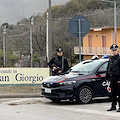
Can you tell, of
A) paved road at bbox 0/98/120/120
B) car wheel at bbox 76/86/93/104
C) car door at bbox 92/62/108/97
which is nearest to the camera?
paved road at bbox 0/98/120/120

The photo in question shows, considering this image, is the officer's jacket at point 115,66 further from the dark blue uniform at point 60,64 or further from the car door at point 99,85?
the dark blue uniform at point 60,64

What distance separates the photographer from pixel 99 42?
52.2 metres

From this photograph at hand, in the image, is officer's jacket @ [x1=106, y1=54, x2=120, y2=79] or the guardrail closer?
officer's jacket @ [x1=106, y1=54, x2=120, y2=79]

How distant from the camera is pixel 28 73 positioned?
61.7ft

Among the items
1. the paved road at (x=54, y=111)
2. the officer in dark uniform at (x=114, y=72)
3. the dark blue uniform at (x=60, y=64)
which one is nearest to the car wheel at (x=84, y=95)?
the paved road at (x=54, y=111)

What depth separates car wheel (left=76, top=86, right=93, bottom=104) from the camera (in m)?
12.5

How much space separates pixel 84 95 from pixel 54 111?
183 cm

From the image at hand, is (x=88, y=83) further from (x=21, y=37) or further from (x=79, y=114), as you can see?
(x=21, y=37)

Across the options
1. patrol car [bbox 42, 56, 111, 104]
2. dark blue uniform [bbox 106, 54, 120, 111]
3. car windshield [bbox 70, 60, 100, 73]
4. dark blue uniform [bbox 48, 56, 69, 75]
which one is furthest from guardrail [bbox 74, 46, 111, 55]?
dark blue uniform [bbox 106, 54, 120, 111]

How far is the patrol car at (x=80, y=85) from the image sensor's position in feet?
40.7

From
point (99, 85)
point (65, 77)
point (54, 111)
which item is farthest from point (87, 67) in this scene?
point (54, 111)

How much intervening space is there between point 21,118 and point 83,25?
24.1 feet

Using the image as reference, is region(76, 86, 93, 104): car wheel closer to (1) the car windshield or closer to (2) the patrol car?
(2) the patrol car

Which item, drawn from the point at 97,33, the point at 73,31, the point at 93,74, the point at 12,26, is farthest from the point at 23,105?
the point at 12,26
